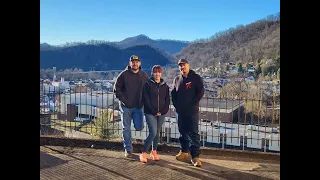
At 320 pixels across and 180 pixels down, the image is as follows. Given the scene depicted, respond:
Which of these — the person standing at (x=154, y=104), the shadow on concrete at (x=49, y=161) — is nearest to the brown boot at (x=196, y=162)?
the person standing at (x=154, y=104)

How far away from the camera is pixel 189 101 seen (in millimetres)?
4605

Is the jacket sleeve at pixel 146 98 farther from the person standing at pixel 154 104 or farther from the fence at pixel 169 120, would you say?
the fence at pixel 169 120

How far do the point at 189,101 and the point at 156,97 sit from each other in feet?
1.68

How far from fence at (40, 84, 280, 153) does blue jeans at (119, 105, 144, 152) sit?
1.18ft

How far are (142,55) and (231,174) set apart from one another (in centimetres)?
228

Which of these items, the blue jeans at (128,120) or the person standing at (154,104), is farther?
the blue jeans at (128,120)

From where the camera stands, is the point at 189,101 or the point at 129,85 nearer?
the point at 189,101

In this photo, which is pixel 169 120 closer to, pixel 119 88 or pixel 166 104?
pixel 166 104

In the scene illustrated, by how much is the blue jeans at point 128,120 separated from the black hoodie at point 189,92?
27.6 inches

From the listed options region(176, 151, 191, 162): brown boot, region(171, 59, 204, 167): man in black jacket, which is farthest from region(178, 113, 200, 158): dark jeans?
region(176, 151, 191, 162): brown boot

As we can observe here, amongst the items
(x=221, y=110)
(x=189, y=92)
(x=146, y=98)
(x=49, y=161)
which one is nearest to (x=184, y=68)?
(x=189, y=92)

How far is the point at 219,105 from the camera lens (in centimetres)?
581

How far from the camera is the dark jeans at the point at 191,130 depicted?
4621 mm
